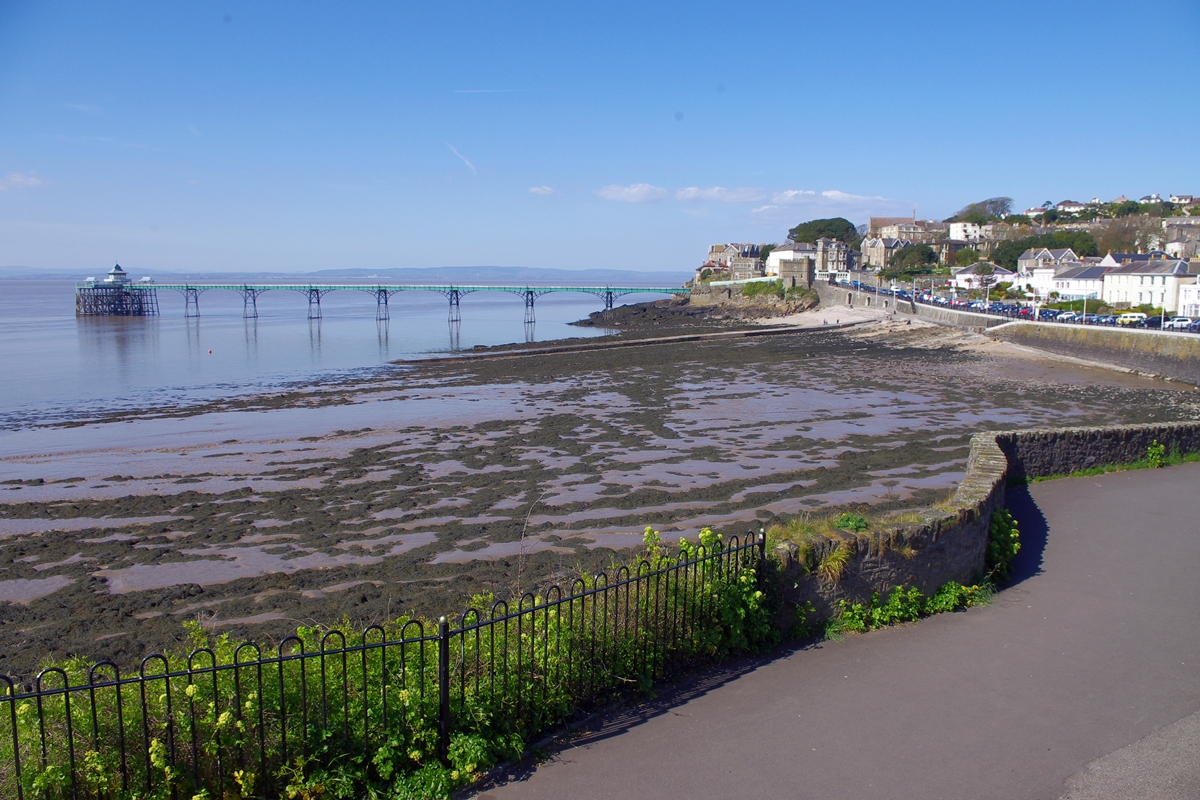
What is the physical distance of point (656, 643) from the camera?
6.10 metres

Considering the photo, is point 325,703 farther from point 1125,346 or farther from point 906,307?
point 906,307

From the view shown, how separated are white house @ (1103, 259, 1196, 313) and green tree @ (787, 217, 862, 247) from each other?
93.1m

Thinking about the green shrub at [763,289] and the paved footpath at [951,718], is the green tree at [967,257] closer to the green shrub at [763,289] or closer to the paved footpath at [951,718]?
the green shrub at [763,289]

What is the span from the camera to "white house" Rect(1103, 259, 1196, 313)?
5534cm

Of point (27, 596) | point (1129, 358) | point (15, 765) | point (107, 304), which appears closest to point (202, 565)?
point (27, 596)

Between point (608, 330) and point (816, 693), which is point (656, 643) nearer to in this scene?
point (816, 693)

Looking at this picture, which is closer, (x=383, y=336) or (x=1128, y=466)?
(x=1128, y=466)

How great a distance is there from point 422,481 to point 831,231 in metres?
152

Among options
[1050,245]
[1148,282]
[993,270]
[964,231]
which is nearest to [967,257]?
[1050,245]

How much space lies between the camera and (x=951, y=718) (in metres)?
5.82

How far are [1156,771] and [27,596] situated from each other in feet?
41.1

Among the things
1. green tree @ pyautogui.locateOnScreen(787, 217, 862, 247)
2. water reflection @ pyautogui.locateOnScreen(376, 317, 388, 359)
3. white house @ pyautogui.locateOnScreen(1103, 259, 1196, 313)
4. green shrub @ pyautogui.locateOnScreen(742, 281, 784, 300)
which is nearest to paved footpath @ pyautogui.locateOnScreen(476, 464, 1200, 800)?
water reflection @ pyautogui.locateOnScreen(376, 317, 388, 359)

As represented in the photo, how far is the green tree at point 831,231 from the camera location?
15512cm

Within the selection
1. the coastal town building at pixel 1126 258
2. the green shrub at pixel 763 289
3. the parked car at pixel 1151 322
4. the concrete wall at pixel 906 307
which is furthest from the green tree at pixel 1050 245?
the parked car at pixel 1151 322
